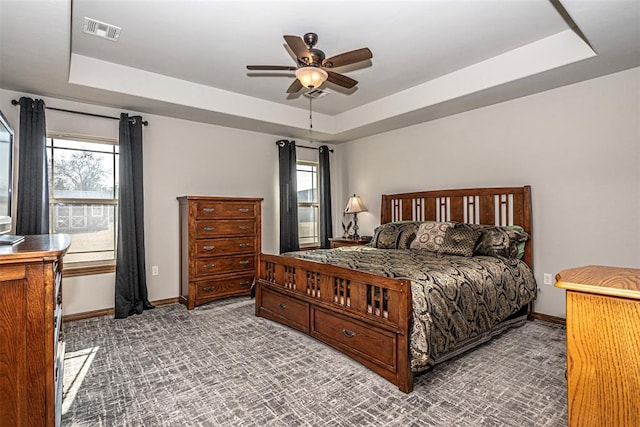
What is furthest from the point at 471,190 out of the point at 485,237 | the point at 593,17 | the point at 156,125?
the point at 156,125

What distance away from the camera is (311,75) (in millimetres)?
2533

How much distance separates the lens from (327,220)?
5.62 metres

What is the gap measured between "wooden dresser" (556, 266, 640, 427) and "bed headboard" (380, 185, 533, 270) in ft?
8.53

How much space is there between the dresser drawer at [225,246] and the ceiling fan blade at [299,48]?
2.49 metres

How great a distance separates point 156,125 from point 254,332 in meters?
2.79


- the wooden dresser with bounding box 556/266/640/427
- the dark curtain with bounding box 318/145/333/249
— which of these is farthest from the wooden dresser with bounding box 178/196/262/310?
the wooden dresser with bounding box 556/266/640/427

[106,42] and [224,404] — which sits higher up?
[106,42]

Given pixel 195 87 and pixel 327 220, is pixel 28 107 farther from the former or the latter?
pixel 327 220

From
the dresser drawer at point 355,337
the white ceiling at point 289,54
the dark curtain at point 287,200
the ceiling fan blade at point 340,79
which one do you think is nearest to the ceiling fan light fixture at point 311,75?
the ceiling fan blade at point 340,79

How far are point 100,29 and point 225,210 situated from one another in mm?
2158

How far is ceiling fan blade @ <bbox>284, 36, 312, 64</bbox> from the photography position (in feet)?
7.26

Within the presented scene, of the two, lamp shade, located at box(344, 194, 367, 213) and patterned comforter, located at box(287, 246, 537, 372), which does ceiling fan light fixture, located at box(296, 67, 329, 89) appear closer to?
patterned comforter, located at box(287, 246, 537, 372)

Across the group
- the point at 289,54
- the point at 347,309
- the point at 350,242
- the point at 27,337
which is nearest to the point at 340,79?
the point at 289,54

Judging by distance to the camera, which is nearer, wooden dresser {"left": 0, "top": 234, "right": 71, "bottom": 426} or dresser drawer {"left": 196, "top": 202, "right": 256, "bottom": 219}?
wooden dresser {"left": 0, "top": 234, "right": 71, "bottom": 426}
